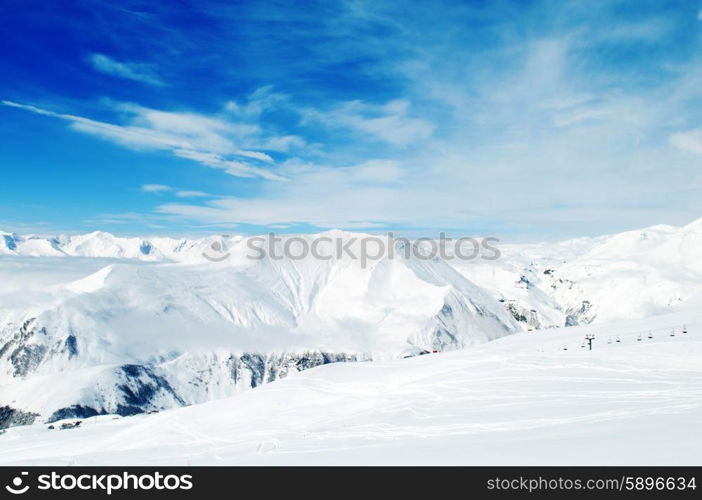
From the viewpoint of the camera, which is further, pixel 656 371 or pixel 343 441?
pixel 656 371

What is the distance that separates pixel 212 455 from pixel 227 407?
3970 centimetres

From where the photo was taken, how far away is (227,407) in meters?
65.9

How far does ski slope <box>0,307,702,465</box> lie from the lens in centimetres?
2480

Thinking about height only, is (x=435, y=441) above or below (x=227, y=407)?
above

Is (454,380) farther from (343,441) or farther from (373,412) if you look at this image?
(343,441)

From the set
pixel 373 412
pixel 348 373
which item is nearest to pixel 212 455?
pixel 373 412

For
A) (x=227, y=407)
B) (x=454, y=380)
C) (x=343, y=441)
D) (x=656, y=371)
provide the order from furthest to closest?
(x=227, y=407)
(x=454, y=380)
(x=656, y=371)
(x=343, y=441)

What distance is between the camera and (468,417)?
3675 centimetres

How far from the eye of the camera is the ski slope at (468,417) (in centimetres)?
2480

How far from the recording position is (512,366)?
5516 cm

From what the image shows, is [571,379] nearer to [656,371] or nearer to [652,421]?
[656,371]
